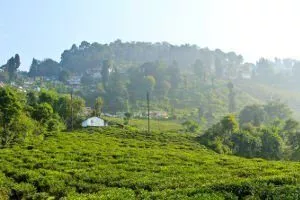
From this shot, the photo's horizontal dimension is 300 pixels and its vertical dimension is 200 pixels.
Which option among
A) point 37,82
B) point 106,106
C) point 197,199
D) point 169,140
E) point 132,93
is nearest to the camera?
point 197,199

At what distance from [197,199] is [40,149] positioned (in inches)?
1248

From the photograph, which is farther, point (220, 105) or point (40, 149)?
point (220, 105)

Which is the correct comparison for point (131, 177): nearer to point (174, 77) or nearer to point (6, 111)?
point (6, 111)

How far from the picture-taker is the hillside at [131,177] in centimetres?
2236

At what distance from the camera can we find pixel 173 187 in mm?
26250

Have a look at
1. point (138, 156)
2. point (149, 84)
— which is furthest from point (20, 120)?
point (149, 84)

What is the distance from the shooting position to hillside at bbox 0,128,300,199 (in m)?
22.4

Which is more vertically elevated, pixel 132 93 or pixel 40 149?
pixel 132 93

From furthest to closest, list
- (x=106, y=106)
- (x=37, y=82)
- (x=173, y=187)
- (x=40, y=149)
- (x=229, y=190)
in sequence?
(x=37, y=82), (x=106, y=106), (x=40, y=149), (x=173, y=187), (x=229, y=190)

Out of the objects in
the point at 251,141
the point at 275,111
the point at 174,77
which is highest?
the point at 174,77

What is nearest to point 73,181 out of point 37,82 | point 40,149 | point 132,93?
point 40,149

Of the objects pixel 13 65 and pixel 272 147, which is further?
pixel 13 65

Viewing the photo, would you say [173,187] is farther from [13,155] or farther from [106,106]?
[106,106]

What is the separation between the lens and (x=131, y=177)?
30.6m
